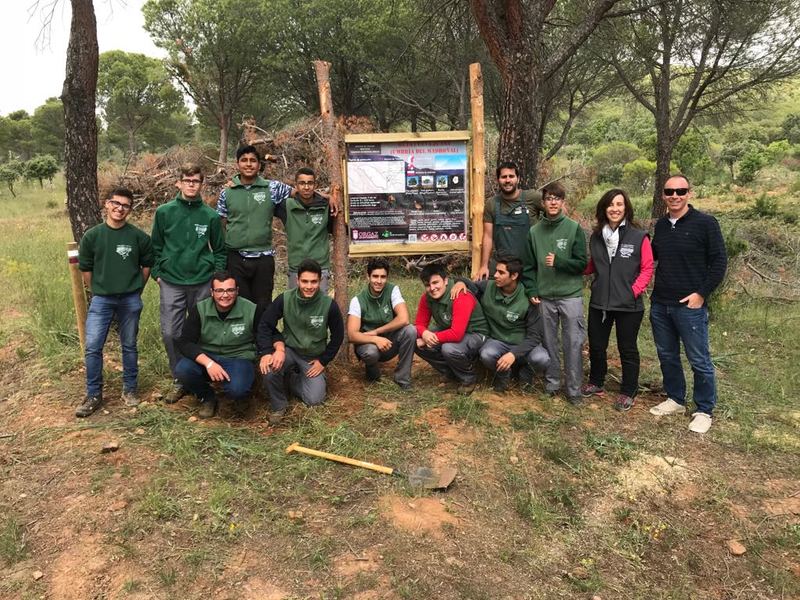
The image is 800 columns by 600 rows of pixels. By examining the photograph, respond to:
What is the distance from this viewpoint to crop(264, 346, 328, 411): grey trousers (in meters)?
4.26

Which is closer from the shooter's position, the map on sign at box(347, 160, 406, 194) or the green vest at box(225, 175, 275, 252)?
the green vest at box(225, 175, 275, 252)

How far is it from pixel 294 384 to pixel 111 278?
1.64 metres

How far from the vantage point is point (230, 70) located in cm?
2438

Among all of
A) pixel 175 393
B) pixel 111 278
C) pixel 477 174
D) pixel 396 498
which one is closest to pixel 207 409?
pixel 175 393

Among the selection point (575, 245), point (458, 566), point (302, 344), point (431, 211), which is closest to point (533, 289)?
point (575, 245)

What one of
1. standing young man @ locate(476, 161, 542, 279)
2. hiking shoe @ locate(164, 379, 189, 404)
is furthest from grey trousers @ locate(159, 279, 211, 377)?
standing young man @ locate(476, 161, 542, 279)

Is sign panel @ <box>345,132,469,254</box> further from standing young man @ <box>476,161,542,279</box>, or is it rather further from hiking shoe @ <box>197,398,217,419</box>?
hiking shoe @ <box>197,398,217,419</box>

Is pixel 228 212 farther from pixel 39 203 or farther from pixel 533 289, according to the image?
pixel 39 203

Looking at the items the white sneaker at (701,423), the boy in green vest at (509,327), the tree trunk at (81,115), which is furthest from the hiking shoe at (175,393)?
the white sneaker at (701,423)

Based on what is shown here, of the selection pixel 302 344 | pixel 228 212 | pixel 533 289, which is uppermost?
pixel 228 212

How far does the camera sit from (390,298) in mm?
4785

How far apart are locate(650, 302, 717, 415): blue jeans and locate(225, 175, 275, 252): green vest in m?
3.31

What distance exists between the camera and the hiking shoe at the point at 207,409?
14.1ft

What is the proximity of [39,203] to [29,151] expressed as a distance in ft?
106
